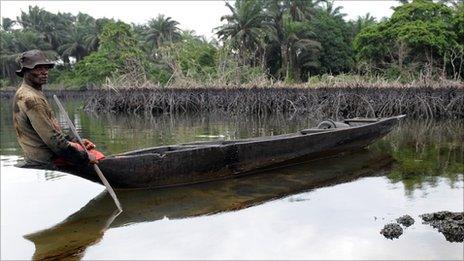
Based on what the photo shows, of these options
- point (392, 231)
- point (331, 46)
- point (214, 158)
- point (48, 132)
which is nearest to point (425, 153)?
point (214, 158)

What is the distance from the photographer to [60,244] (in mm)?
4746

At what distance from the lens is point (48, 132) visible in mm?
5242

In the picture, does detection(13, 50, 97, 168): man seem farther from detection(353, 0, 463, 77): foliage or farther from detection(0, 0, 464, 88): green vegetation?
detection(353, 0, 463, 77): foliage

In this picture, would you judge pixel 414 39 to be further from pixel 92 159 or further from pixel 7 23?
pixel 7 23

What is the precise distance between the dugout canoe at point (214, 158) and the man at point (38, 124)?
0.33 meters

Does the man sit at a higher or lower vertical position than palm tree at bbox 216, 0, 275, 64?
lower

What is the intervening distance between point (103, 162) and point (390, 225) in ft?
11.7

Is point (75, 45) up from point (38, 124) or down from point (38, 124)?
up

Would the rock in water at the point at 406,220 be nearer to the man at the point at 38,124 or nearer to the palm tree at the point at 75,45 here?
the man at the point at 38,124

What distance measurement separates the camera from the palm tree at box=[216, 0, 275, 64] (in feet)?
106

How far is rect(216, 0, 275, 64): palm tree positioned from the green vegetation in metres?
0.07

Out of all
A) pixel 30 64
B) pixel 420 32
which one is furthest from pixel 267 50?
pixel 30 64

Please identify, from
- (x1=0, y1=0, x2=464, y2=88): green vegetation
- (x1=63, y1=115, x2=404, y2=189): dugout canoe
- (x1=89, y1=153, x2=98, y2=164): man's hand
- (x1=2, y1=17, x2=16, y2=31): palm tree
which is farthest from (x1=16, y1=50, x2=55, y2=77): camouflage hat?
(x1=2, y1=17, x2=16, y2=31): palm tree

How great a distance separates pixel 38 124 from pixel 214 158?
263 centimetres
